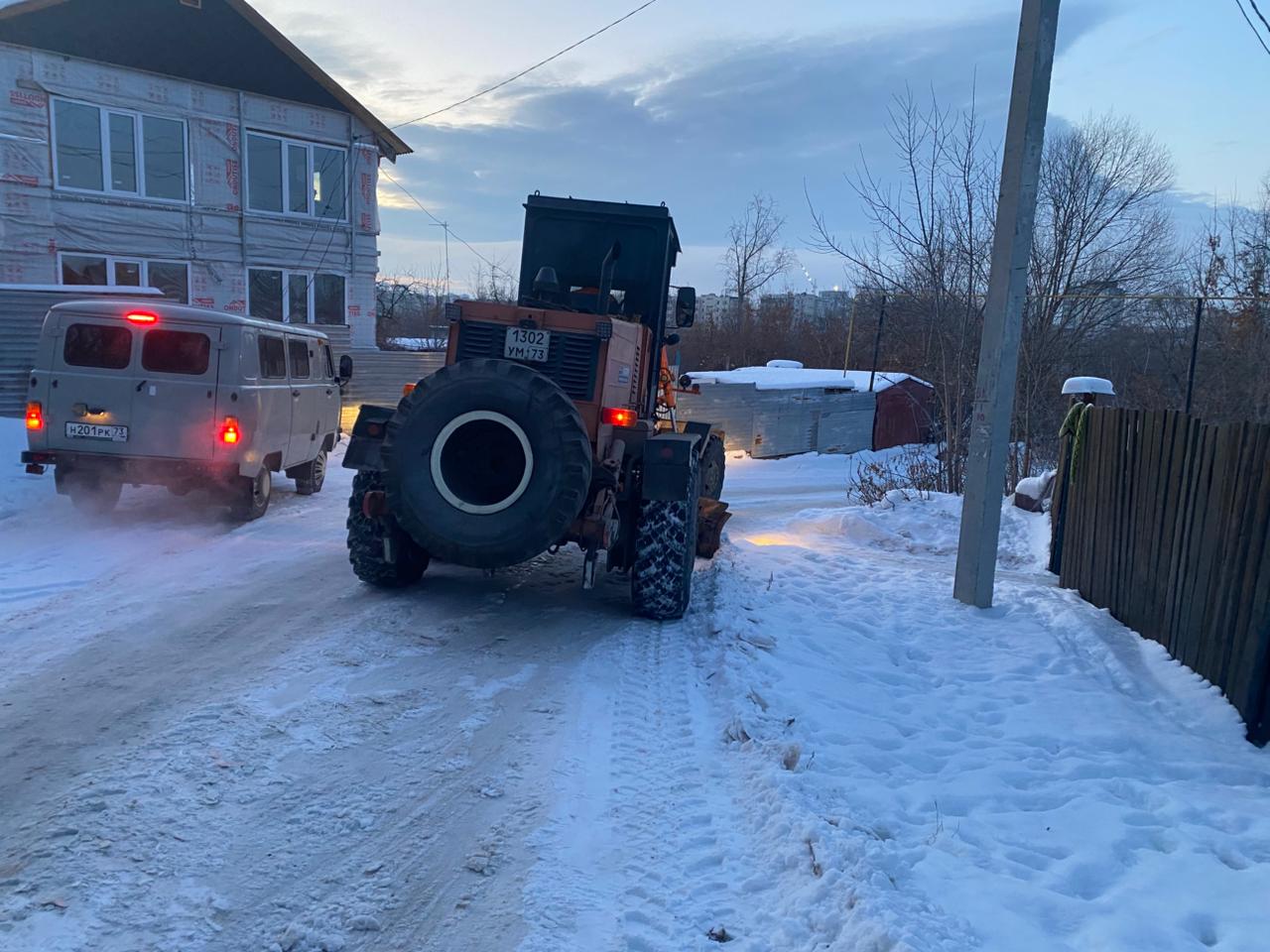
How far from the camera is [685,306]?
865 centimetres

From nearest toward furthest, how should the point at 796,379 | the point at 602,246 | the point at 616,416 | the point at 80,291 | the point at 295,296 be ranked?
the point at 616,416 < the point at 602,246 < the point at 80,291 < the point at 295,296 < the point at 796,379

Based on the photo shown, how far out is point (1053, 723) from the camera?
509 cm

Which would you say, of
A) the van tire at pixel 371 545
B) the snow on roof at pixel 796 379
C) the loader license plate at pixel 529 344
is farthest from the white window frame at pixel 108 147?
the loader license plate at pixel 529 344

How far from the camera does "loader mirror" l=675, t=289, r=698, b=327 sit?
8.52m

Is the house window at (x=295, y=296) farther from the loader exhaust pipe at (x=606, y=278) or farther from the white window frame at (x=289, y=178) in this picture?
the loader exhaust pipe at (x=606, y=278)

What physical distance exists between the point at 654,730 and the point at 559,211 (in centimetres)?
528

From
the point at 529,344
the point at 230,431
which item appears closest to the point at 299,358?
the point at 230,431

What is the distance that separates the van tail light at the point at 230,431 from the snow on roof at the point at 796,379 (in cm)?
1500

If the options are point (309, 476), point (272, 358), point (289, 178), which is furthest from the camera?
point (289, 178)

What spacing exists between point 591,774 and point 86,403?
7234 mm

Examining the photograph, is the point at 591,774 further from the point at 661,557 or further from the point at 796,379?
the point at 796,379

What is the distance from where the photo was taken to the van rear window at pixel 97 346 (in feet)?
28.9

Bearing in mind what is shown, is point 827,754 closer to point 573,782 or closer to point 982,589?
point 573,782

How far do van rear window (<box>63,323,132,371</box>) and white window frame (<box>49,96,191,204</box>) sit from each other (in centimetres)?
1469
